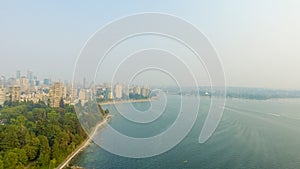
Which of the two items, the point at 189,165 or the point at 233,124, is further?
the point at 233,124

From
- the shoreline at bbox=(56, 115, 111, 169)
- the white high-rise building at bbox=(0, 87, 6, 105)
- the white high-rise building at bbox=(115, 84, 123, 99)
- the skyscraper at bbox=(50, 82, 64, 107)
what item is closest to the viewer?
the white high-rise building at bbox=(115, 84, 123, 99)

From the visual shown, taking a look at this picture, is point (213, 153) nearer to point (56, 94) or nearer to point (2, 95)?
point (56, 94)

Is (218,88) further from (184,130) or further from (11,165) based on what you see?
(11,165)

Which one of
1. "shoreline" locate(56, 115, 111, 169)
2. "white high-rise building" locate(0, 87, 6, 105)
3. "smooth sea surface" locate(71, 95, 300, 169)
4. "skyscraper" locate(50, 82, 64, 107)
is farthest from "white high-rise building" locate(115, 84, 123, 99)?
"white high-rise building" locate(0, 87, 6, 105)

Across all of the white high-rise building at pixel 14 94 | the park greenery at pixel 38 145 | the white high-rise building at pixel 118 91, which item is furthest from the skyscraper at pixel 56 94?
the white high-rise building at pixel 118 91

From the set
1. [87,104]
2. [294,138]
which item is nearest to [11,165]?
[87,104]

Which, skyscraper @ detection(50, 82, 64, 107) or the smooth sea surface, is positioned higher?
skyscraper @ detection(50, 82, 64, 107)

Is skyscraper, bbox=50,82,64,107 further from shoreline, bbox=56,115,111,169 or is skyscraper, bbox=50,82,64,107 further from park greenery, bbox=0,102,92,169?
shoreline, bbox=56,115,111,169

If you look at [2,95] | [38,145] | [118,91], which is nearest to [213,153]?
[118,91]

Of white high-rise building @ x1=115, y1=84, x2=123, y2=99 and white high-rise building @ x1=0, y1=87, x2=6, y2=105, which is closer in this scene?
white high-rise building @ x1=115, y1=84, x2=123, y2=99

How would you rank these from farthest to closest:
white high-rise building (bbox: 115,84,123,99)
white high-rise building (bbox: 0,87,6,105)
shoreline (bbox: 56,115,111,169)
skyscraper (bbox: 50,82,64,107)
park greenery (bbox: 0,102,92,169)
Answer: white high-rise building (bbox: 0,87,6,105) < skyscraper (bbox: 50,82,64,107) < shoreline (bbox: 56,115,111,169) < park greenery (bbox: 0,102,92,169) < white high-rise building (bbox: 115,84,123,99)

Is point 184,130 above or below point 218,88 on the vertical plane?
below
